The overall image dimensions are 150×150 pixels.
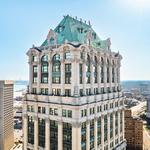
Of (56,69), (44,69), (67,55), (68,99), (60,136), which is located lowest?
(60,136)

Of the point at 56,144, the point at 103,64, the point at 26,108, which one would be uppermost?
the point at 103,64

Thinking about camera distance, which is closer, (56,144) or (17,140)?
(56,144)

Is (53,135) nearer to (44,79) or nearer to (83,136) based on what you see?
(83,136)

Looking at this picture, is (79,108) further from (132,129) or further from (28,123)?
(132,129)

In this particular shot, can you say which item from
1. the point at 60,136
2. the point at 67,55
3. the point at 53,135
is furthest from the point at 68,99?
the point at 67,55

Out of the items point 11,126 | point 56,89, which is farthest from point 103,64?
point 11,126

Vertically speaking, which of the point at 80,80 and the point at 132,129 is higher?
the point at 80,80

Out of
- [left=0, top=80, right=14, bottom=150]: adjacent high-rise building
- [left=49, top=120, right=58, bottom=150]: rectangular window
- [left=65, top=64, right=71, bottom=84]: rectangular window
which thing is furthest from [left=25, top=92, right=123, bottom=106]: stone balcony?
[left=0, top=80, right=14, bottom=150]: adjacent high-rise building
